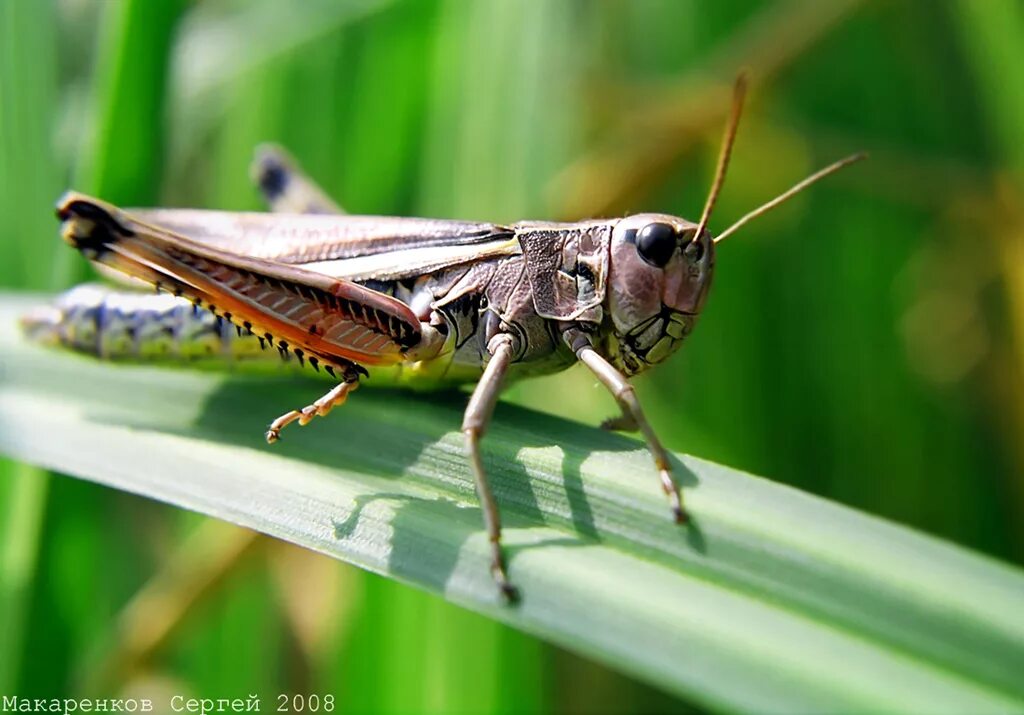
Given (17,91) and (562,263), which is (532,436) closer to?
(562,263)

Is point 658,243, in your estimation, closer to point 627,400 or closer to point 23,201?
point 627,400

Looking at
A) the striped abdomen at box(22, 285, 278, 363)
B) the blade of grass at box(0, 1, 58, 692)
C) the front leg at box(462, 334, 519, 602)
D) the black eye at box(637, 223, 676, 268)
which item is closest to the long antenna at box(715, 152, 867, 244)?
the black eye at box(637, 223, 676, 268)

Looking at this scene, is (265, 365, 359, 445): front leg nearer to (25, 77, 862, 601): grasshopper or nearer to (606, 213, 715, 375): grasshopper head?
(25, 77, 862, 601): grasshopper

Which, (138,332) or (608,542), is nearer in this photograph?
(608,542)

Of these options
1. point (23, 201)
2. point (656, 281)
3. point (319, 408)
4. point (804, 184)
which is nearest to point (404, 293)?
point (319, 408)

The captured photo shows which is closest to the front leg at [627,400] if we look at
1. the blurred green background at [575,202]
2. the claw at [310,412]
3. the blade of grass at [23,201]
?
the claw at [310,412]

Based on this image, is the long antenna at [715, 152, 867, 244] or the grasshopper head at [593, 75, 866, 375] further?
the grasshopper head at [593, 75, 866, 375]

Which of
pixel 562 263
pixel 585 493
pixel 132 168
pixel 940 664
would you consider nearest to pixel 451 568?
pixel 585 493
